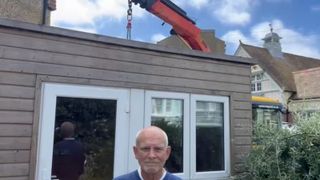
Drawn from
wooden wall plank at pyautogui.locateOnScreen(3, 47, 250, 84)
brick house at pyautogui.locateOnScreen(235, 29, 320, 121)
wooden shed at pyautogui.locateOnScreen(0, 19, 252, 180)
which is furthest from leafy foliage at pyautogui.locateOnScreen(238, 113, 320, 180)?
brick house at pyautogui.locateOnScreen(235, 29, 320, 121)

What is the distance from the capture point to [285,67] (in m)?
26.4

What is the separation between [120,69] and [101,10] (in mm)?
6988

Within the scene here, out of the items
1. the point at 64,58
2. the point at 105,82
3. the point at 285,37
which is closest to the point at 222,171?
the point at 105,82

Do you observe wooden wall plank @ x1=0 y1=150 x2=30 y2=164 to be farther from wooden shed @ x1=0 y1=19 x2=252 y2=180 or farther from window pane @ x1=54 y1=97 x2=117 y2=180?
window pane @ x1=54 y1=97 x2=117 y2=180

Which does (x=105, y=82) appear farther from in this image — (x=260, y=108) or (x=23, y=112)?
(x=260, y=108)

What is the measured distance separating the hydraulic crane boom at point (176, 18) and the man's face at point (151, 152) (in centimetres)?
470

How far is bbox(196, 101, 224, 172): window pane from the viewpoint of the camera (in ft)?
15.2

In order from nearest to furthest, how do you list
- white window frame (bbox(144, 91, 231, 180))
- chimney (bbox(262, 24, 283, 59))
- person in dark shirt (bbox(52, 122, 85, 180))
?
person in dark shirt (bbox(52, 122, 85, 180))
white window frame (bbox(144, 91, 231, 180))
chimney (bbox(262, 24, 283, 59))

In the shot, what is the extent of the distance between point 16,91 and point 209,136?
2462mm

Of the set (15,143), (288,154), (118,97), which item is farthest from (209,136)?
(15,143)

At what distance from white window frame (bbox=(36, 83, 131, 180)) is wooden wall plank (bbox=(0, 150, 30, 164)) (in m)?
0.11

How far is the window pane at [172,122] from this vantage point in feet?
14.2

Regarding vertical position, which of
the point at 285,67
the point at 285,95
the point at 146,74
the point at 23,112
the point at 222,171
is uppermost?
the point at 285,67

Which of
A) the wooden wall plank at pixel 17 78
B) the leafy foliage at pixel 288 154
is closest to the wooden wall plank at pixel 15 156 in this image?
the wooden wall plank at pixel 17 78
